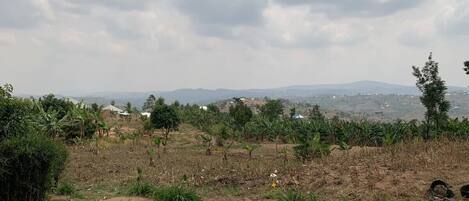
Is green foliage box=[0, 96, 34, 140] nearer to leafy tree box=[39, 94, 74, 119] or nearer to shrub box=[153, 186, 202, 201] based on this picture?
shrub box=[153, 186, 202, 201]

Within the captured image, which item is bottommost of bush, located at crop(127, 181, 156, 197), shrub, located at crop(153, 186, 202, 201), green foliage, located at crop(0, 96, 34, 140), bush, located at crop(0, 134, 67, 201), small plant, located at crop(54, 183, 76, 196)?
small plant, located at crop(54, 183, 76, 196)

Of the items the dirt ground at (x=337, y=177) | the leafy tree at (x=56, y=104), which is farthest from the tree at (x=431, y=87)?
the leafy tree at (x=56, y=104)

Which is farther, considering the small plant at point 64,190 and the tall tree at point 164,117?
the tall tree at point 164,117

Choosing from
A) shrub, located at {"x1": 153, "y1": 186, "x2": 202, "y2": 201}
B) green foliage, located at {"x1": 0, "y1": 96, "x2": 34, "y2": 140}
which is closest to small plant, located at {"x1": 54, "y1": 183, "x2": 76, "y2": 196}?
green foliage, located at {"x1": 0, "y1": 96, "x2": 34, "y2": 140}

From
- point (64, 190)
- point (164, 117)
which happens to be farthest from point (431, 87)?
point (64, 190)

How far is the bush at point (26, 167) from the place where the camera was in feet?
33.0

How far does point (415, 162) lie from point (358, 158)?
2.47 m

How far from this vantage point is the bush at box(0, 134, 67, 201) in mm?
10047

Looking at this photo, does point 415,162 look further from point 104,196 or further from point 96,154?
point 96,154

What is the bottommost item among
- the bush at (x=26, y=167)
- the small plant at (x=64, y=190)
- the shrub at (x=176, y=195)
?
the small plant at (x=64, y=190)

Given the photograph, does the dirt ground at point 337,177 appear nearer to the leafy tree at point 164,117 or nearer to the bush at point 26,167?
the bush at point 26,167

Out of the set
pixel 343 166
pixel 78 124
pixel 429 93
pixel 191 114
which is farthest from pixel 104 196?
pixel 191 114

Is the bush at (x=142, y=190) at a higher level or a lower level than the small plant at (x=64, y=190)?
higher

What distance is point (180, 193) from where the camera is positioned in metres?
11.0
